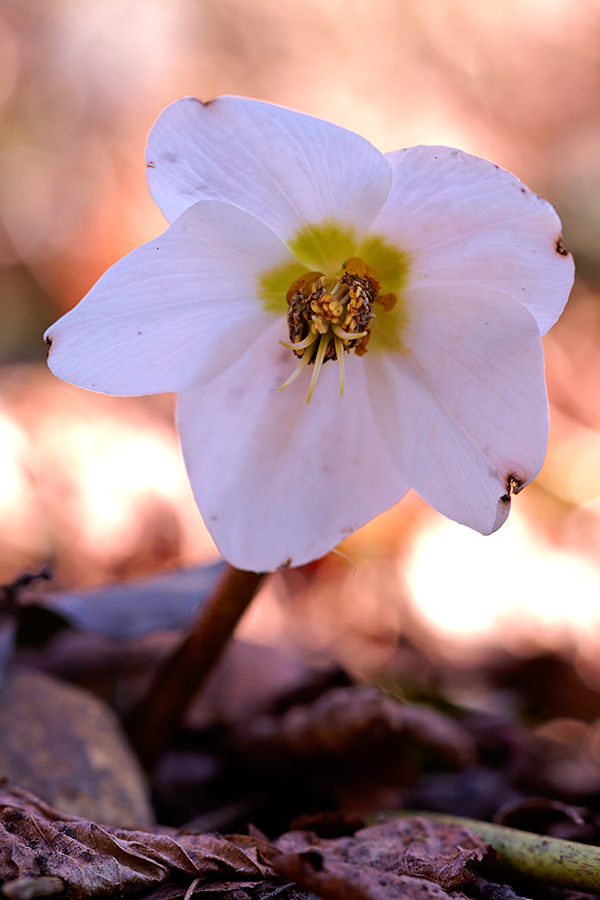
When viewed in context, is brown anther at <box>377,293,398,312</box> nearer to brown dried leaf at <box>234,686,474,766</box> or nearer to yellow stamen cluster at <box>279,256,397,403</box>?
yellow stamen cluster at <box>279,256,397,403</box>

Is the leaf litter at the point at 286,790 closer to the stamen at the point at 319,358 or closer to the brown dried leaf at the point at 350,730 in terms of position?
the brown dried leaf at the point at 350,730

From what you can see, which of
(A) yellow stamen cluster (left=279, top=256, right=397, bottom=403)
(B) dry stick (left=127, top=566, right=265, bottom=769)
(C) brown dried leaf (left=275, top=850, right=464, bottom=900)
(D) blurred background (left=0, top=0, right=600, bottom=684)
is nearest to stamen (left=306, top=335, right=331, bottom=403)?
(A) yellow stamen cluster (left=279, top=256, right=397, bottom=403)

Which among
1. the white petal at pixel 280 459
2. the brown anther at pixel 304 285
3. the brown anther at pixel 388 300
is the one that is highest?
the brown anther at pixel 388 300

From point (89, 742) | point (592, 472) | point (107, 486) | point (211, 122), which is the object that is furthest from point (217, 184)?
point (592, 472)

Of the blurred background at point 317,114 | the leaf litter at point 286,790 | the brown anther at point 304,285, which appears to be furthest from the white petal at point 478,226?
the blurred background at point 317,114

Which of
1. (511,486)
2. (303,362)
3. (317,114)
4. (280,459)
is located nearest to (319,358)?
(303,362)

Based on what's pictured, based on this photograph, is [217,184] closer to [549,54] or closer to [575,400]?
[575,400]

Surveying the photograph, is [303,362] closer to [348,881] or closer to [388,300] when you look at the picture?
[388,300]
